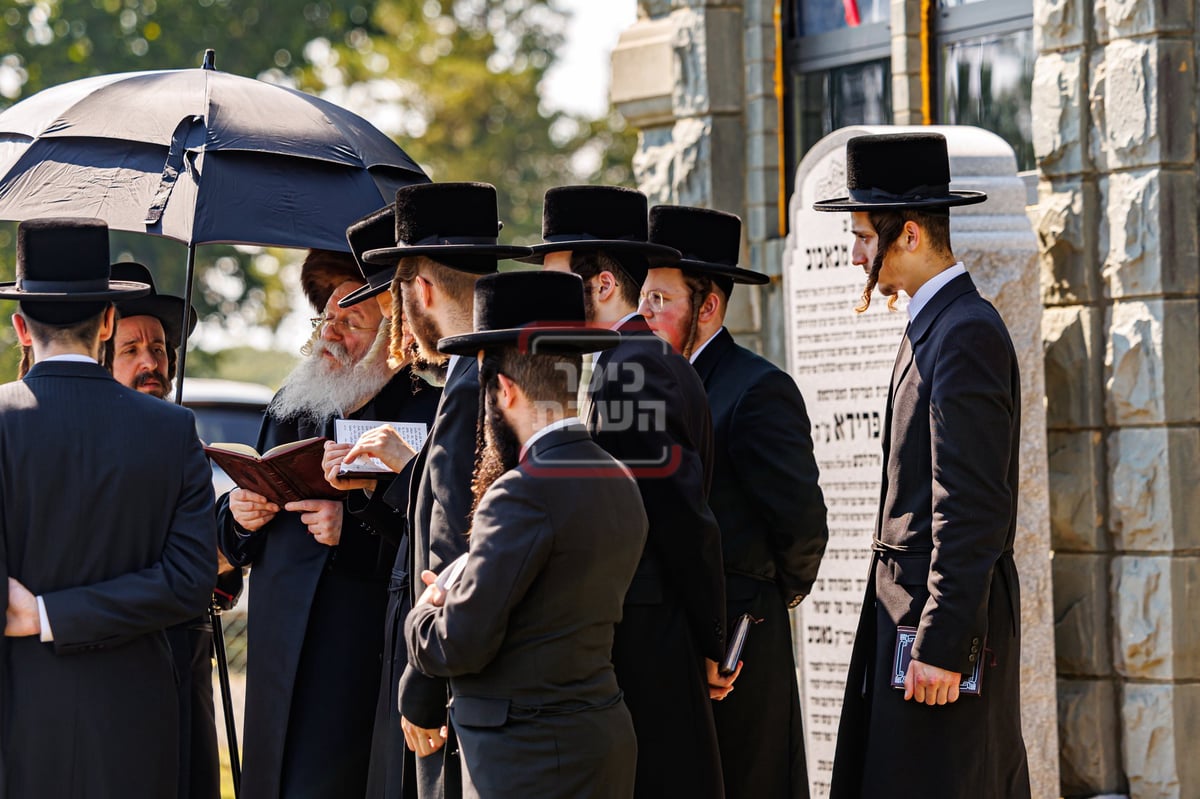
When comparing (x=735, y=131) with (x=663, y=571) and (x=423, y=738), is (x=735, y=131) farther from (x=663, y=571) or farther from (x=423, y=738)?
(x=423, y=738)

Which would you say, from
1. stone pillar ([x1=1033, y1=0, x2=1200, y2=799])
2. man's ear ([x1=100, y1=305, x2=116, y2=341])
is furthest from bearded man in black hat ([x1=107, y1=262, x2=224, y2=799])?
stone pillar ([x1=1033, y1=0, x2=1200, y2=799])

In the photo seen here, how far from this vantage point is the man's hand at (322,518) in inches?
202

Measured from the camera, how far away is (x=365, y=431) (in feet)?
16.4

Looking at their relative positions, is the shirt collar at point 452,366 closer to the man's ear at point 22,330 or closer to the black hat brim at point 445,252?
the black hat brim at point 445,252

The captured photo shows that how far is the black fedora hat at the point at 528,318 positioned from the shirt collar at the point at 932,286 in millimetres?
1158

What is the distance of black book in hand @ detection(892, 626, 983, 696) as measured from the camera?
171 inches

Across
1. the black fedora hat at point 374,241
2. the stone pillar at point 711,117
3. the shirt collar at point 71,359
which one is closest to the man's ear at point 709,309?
the black fedora hat at point 374,241

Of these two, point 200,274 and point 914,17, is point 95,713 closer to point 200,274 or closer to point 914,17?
point 914,17

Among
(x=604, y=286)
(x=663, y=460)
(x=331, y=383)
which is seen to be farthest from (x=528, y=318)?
(x=331, y=383)

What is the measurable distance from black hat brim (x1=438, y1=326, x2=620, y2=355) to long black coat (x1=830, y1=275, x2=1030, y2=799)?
1111mm

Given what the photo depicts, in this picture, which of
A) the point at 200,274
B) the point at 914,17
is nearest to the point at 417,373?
the point at 914,17

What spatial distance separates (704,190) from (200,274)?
72.8 feet

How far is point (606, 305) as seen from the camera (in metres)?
4.62

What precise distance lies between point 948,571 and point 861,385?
2.55 metres
